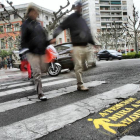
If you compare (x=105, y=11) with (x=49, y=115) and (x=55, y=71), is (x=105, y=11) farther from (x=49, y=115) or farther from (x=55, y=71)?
(x=49, y=115)

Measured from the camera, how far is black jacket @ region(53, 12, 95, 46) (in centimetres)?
413

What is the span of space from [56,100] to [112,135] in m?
1.73

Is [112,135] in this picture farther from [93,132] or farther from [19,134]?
[19,134]

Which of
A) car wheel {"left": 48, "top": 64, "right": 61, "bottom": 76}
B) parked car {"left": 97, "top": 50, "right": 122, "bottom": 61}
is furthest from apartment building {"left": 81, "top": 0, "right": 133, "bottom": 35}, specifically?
car wheel {"left": 48, "top": 64, "right": 61, "bottom": 76}

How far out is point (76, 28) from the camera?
13.6ft

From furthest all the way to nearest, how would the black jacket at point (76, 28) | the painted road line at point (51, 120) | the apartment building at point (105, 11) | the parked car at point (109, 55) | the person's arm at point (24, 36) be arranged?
the apartment building at point (105, 11) → the parked car at point (109, 55) → the black jacket at point (76, 28) → the person's arm at point (24, 36) → the painted road line at point (51, 120)

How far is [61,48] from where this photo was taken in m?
9.09

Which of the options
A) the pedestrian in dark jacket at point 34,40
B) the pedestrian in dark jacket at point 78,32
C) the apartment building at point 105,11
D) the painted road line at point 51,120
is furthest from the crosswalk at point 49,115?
the apartment building at point 105,11

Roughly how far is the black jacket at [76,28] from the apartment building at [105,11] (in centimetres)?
7697

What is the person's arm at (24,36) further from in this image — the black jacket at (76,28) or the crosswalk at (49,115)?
the crosswalk at (49,115)

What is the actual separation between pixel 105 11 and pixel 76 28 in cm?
8321

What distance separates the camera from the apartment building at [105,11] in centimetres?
8075

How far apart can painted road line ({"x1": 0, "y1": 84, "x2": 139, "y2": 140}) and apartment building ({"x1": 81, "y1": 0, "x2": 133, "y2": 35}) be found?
257ft

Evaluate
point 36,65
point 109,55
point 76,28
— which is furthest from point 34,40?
point 109,55
